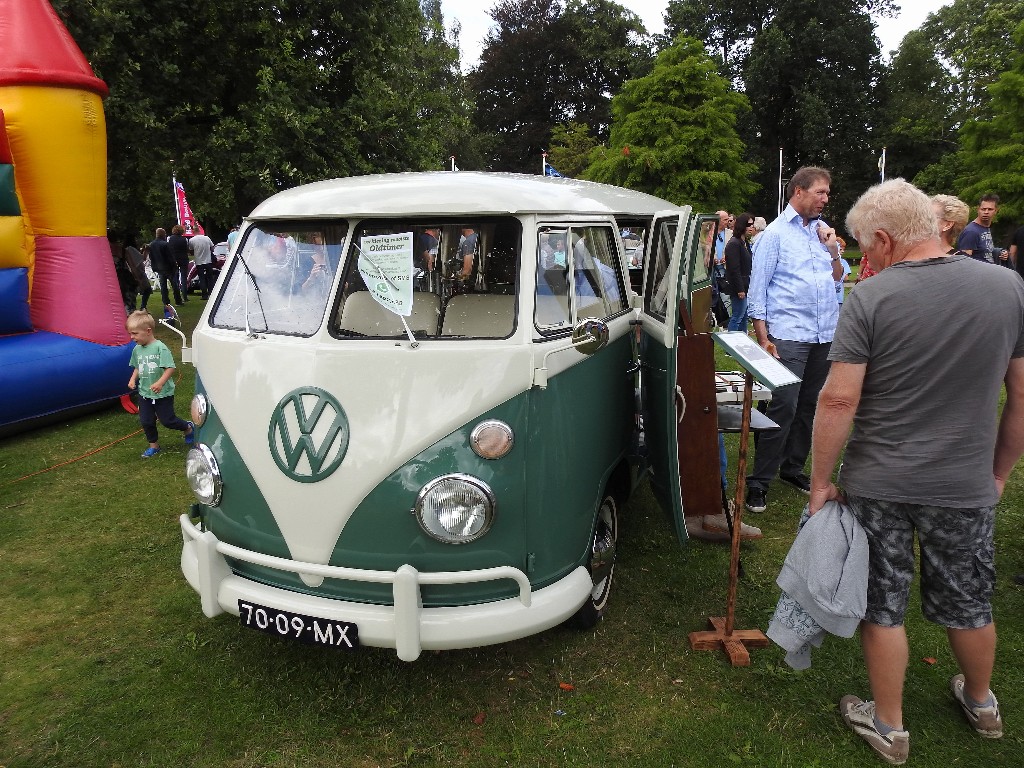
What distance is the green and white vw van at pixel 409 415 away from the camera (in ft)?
9.00

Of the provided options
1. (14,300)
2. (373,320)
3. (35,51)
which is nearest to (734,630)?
(373,320)

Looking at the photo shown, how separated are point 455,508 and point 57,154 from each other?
22.9 feet

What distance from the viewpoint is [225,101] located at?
13.3m

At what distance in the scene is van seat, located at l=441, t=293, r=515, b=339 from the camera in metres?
3.02

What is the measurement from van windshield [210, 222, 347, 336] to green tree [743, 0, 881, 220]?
30791 millimetres

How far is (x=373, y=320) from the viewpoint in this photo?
3.15m

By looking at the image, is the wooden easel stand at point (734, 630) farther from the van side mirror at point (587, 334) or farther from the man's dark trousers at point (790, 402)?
the man's dark trousers at point (790, 402)

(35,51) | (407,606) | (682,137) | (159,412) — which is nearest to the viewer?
(407,606)

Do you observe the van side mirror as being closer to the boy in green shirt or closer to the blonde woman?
the blonde woman

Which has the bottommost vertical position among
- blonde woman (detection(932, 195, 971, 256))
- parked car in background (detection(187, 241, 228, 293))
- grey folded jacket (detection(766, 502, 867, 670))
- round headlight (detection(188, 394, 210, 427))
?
parked car in background (detection(187, 241, 228, 293))

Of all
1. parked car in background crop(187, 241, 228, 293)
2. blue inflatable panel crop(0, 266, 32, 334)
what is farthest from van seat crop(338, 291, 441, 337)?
parked car in background crop(187, 241, 228, 293)

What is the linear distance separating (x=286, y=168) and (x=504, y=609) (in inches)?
403

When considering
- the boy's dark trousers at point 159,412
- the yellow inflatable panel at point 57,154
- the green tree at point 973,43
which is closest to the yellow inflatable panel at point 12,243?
the yellow inflatable panel at point 57,154

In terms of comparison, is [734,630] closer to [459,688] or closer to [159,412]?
[459,688]
